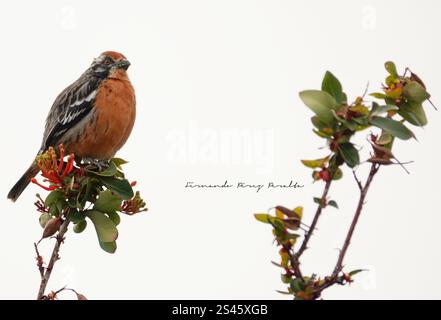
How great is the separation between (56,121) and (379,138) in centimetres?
525

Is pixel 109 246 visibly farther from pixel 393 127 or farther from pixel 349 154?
pixel 393 127

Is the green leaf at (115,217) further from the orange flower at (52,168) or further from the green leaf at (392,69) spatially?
the green leaf at (392,69)

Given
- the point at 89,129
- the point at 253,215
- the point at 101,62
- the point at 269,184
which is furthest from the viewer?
the point at 101,62

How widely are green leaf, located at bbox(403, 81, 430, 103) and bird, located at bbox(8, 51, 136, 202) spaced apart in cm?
459

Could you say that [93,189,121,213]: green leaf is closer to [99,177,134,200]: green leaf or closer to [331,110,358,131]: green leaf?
[99,177,134,200]: green leaf

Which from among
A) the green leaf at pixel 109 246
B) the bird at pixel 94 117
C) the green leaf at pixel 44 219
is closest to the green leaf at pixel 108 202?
the green leaf at pixel 109 246

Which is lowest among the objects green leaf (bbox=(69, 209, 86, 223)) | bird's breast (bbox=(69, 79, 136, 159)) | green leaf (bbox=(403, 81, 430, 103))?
green leaf (bbox=(403, 81, 430, 103))

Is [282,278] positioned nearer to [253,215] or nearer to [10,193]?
[253,215]

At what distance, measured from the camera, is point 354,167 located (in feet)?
7.54

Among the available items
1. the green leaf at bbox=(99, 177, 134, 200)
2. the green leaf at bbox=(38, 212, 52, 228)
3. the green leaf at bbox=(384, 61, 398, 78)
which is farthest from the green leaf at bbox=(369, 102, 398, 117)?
the green leaf at bbox=(38, 212, 52, 228)

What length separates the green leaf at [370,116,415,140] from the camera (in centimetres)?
236

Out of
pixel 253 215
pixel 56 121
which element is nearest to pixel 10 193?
pixel 56 121

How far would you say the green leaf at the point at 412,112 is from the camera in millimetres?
2662

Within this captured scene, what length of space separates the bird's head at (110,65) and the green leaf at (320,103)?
16.8ft
